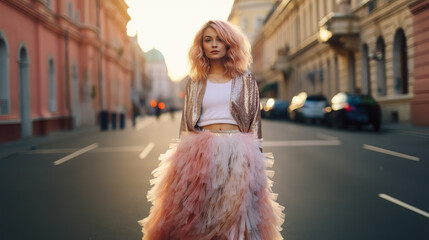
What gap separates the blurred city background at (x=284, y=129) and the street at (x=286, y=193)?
0.07 feet

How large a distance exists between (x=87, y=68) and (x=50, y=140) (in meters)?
12.8

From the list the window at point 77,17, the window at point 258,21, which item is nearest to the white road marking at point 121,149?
the window at point 77,17

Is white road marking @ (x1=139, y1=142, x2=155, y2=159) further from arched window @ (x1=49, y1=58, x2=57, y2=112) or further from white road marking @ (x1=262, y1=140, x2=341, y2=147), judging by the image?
arched window @ (x1=49, y1=58, x2=57, y2=112)

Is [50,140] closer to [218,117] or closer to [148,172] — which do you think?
[148,172]

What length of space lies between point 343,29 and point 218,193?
2275 cm

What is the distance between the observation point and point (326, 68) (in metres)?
30.3

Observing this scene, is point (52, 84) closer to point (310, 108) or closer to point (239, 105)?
point (310, 108)

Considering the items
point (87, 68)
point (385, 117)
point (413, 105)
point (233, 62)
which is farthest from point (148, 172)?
point (87, 68)

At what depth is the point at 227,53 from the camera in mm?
2975

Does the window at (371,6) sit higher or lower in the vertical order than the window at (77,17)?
lower

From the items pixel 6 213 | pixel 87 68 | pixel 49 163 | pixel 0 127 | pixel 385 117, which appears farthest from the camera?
pixel 87 68

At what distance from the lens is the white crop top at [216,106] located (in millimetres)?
2863

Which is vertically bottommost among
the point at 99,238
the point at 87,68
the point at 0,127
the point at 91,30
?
the point at 99,238

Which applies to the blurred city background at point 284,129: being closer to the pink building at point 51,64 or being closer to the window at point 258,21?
the pink building at point 51,64
